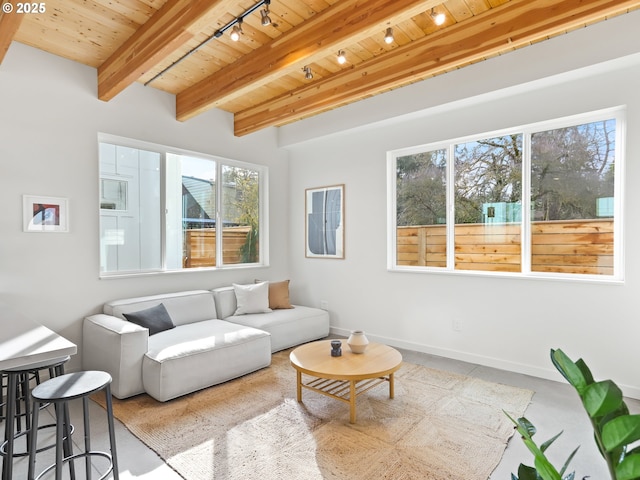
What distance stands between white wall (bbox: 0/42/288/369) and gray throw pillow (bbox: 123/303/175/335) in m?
0.45

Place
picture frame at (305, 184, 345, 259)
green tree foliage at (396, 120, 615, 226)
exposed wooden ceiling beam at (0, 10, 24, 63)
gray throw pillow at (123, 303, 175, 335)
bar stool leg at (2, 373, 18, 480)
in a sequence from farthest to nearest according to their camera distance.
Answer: picture frame at (305, 184, 345, 259) → gray throw pillow at (123, 303, 175, 335) → green tree foliage at (396, 120, 615, 226) → exposed wooden ceiling beam at (0, 10, 24, 63) → bar stool leg at (2, 373, 18, 480)

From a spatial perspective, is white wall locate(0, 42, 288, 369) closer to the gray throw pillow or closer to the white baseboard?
the gray throw pillow

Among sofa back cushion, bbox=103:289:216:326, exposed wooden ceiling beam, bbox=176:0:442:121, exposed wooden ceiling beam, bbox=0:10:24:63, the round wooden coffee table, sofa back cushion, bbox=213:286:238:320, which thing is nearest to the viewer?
exposed wooden ceiling beam, bbox=0:10:24:63

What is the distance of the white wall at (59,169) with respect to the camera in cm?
309

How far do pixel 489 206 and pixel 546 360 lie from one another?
1.52 metres

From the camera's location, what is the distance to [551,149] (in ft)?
11.2

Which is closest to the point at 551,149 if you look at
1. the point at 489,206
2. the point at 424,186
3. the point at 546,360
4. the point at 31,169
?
the point at 489,206

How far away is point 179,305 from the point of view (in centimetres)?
388

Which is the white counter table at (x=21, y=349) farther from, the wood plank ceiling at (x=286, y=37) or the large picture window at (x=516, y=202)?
the large picture window at (x=516, y=202)

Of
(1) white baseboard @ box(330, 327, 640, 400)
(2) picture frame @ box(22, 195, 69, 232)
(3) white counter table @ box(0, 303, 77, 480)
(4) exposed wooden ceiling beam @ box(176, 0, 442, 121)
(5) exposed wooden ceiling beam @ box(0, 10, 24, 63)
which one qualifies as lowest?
(1) white baseboard @ box(330, 327, 640, 400)

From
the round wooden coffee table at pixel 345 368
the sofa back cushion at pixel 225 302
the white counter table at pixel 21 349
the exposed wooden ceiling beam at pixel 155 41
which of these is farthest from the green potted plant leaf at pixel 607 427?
the sofa back cushion at pixel 225 302

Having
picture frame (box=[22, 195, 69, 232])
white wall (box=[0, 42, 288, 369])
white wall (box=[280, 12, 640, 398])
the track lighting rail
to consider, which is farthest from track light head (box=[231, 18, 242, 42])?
picture frame (box=[22, 195, 69, 232])

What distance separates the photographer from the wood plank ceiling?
2461 millimetres

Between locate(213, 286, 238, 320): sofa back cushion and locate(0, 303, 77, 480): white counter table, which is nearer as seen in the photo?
locate(0, 303, 77, 480): white counter table
